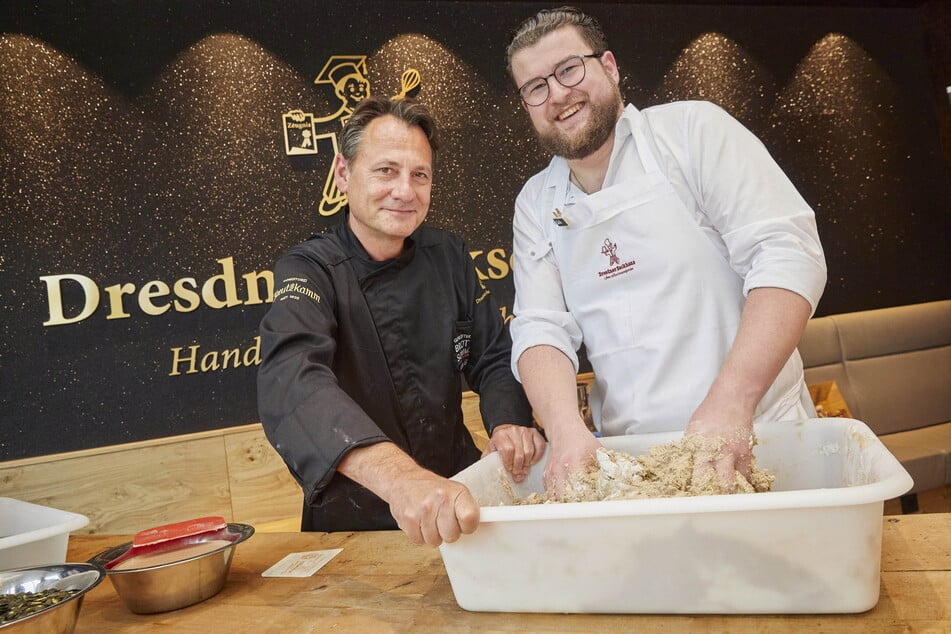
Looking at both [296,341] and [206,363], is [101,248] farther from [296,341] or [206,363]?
[296,341]

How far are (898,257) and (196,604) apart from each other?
4311mm

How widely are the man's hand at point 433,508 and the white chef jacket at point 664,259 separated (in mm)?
620

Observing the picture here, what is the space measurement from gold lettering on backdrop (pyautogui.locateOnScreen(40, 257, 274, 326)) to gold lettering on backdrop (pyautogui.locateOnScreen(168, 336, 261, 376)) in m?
0.18

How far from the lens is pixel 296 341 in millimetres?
Answer: 1414

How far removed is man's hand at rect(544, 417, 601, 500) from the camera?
4.04ft

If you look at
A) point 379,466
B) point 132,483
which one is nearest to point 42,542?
point 379,466

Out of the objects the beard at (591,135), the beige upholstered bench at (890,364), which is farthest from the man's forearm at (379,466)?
the beige upholstered bench at (890,364)

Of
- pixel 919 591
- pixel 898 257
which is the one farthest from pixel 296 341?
pixel 898 257

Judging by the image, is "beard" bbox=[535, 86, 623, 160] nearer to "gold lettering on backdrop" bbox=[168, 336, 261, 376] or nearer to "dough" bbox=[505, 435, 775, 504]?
"dough" bbox=[505, 435, 775, 504]

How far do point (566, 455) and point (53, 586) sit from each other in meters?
0.86

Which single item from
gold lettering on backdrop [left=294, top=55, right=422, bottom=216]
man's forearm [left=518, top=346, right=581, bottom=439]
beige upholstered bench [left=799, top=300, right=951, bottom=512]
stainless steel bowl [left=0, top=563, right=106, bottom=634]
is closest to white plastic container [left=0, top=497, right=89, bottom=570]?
stainless steel bowl [left=0, top=563, right=106, bottom=634]

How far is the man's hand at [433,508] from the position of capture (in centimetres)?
89

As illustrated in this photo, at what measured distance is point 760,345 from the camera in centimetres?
121

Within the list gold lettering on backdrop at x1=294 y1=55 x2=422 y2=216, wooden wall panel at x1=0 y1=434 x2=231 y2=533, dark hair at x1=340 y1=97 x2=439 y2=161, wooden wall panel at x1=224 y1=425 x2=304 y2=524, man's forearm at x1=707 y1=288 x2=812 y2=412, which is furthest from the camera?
gold lettering on backdrop at x1=294 y1=55 x2=422 y2=216
